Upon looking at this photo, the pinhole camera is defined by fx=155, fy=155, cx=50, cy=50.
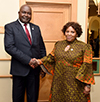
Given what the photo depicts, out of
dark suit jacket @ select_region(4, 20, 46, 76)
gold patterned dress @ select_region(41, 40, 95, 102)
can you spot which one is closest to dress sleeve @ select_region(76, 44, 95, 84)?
gold patterned dress @ select_region(41, 40, 95, 102)

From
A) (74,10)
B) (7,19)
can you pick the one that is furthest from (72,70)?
(7,19)

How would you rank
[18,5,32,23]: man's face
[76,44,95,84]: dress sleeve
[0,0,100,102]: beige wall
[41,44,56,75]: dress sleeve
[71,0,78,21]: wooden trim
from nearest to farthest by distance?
1. [76,44,95,84]: dress sleeve
2. [18,5,32,23]: man's face
3. [41,44,56,75]: dress sleeve
4. [0,0,100,102]: beige wall
5. [71,0,78,21]: wooden trim

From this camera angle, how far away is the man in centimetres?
207

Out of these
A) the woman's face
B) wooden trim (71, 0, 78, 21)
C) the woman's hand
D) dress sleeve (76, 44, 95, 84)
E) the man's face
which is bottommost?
the woman's hand

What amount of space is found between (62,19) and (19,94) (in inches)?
63.2

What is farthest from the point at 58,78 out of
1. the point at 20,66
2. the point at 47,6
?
the point at 47,6

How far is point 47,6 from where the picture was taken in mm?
2912

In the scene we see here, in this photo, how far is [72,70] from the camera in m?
2.11

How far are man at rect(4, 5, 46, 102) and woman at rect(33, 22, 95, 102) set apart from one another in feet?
0.65

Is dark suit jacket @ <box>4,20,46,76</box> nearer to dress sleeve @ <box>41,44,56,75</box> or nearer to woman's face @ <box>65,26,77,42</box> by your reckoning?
dress sleeve @ <box>41,44,56,75</box>

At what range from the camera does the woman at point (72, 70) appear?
2.08m

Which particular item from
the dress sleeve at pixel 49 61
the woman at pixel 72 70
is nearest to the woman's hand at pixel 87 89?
the woman at pixel 72 70

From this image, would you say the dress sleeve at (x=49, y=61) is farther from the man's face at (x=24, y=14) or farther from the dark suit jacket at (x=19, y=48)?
the man's face at (x=24, y=14)

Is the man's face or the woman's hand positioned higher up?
the man's face
